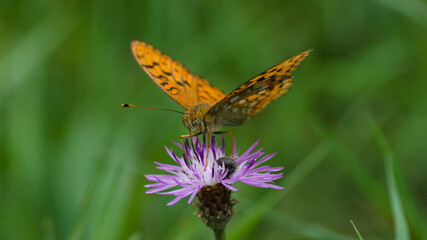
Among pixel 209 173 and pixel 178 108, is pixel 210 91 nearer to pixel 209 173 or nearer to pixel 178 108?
pixel 209 173

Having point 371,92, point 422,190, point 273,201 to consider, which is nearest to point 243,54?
point 371,92

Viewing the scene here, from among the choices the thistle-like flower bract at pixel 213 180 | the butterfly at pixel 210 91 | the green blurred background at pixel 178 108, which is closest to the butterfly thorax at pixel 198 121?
the butterfly at pixel 210 91

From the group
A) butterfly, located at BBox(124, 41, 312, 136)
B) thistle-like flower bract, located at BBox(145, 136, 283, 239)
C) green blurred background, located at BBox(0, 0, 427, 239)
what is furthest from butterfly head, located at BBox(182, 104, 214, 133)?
green blurred background, located at BBox(0, 0, 427, 239)

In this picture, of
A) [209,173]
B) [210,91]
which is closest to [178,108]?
[210,91]

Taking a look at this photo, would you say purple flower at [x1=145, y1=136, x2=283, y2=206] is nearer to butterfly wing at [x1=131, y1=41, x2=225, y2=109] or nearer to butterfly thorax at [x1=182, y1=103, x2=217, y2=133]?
butterfly thorax at [x1=182, y1=103, x2=217, y2=133]

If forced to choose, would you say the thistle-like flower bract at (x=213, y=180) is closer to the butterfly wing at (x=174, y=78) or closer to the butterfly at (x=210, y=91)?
the butterfly at (x=210, y=91)
